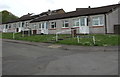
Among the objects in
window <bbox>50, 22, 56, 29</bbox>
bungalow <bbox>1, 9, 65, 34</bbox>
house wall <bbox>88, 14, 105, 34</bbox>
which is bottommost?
house wall <bbox>88, 14, 105, 34</bbox>

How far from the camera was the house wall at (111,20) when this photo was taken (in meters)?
22.2

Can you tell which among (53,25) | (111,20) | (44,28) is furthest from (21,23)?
(111,20)

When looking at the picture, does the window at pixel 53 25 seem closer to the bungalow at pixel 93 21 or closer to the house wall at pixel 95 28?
the bungalow at pixel 93 21

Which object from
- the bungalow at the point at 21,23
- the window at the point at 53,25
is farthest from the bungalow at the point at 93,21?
the bungalow at the point at 21,23

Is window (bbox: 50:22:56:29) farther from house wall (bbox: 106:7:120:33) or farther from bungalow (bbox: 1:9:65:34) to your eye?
house wall (bbox: 106:7:120:33)

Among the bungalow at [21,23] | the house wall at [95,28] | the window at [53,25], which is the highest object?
the bungalow at [21,23]

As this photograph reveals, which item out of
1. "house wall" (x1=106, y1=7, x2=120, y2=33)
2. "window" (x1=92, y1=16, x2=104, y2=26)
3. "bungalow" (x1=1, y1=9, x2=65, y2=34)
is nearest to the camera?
"house wall" (x1=106, y1=7, x2=120, y2=33)

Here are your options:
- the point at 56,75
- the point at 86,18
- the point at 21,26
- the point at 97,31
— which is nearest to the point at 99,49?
the point at 56,75

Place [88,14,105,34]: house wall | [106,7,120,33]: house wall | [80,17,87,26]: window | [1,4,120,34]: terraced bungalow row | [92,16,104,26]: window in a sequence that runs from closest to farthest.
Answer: [106,7,120,33]: house wall → [1,4,120,34]: terraced bungalow row → [88,14,105,34]: house wall → [92,16,104,26]: window → [80,17,87,26]: window

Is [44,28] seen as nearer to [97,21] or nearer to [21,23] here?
[97,21]

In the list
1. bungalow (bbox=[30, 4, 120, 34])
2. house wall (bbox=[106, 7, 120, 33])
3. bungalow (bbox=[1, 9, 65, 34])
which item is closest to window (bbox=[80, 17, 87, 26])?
bungalow (bbox=[30, 4, 120, 34])

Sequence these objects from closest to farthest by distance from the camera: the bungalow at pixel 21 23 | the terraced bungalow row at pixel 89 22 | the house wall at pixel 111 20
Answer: the house wall at pixel 111 20, the terraced bungalow row at pixel 89 22, the bungalow at pixel 21 23

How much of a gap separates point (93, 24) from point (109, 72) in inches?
730

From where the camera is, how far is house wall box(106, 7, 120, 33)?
22.2 m
